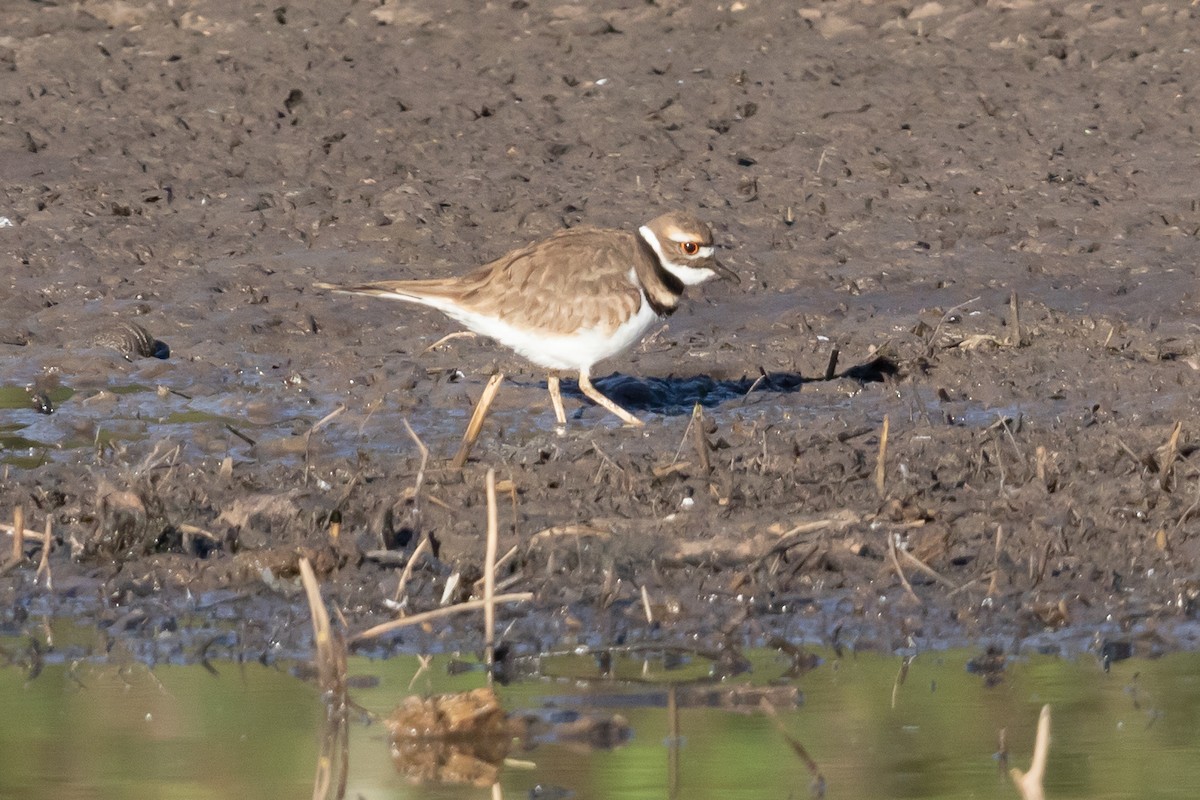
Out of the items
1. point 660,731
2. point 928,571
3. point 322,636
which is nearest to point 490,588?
point 322,636

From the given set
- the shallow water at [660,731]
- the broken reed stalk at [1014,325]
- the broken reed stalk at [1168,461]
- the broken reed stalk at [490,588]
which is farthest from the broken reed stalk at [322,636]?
the broken reed stalk at [1014,325]

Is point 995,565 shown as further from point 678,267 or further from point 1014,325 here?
point 1014,325

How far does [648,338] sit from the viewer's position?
10164 millimetres

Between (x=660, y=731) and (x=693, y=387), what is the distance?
14.8 ft

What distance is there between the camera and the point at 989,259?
434 inches

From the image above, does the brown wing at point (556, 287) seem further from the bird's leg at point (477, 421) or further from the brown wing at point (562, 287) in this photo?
the bird's leg at point (477, 421)

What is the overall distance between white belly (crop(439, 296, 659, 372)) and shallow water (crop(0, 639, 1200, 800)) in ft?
9.52

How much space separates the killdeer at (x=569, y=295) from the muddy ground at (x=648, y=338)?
437 millimetres

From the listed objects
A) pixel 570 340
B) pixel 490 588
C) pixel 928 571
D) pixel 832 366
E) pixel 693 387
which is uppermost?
pixel 490 588

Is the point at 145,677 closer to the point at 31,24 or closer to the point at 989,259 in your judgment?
the point at 989,259

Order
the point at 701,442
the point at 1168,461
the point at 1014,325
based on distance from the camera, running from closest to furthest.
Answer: the point at 1168,461, the point at 701,442, the point at 1014,325

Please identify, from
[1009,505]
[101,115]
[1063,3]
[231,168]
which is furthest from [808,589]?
[1063,3]

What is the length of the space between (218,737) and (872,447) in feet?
10.9

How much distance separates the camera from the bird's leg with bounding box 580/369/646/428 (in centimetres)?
873
